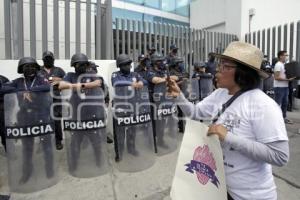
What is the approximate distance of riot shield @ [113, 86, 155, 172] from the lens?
4469 millimetres

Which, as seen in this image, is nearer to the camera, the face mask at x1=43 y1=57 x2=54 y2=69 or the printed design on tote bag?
the printed design on tote bag

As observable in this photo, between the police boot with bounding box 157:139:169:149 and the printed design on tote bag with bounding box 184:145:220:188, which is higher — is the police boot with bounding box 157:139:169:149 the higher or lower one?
the lower one

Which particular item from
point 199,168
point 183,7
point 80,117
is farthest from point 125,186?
point 183,7

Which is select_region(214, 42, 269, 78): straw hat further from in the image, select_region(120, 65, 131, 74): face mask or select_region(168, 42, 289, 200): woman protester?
select_region(120, 65, 131, 74): face mask

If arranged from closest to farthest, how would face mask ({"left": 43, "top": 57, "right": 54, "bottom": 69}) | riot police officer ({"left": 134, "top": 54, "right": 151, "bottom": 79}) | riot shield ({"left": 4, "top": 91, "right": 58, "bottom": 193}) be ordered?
riot shield ({"left": 4, "top": 91, "right": 58, "bottom": 193})
face mask ({"left": 43, "top": 57, "right": 54, "bottom": 69})
riot police officer ({"left": 134, "top": 54, "right": 151, "bottom": 79})

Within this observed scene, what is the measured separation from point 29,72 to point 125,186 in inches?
80.9

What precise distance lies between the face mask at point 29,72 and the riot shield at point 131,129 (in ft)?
3.82

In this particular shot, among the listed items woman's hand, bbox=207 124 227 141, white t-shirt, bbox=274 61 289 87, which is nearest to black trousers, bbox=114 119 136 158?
woman's hand, bbox=207 124 227 141

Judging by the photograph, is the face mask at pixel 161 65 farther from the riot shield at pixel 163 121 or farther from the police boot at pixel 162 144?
the police boot at pixel 162 144

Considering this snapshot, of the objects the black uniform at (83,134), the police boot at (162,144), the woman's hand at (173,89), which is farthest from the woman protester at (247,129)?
the police boot at (162,144)

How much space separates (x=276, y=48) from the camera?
1227 cm

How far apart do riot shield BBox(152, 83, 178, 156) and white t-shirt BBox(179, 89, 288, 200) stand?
3428 millimetres

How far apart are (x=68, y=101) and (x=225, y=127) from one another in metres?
2.99

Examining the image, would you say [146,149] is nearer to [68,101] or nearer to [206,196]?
[68,101]
